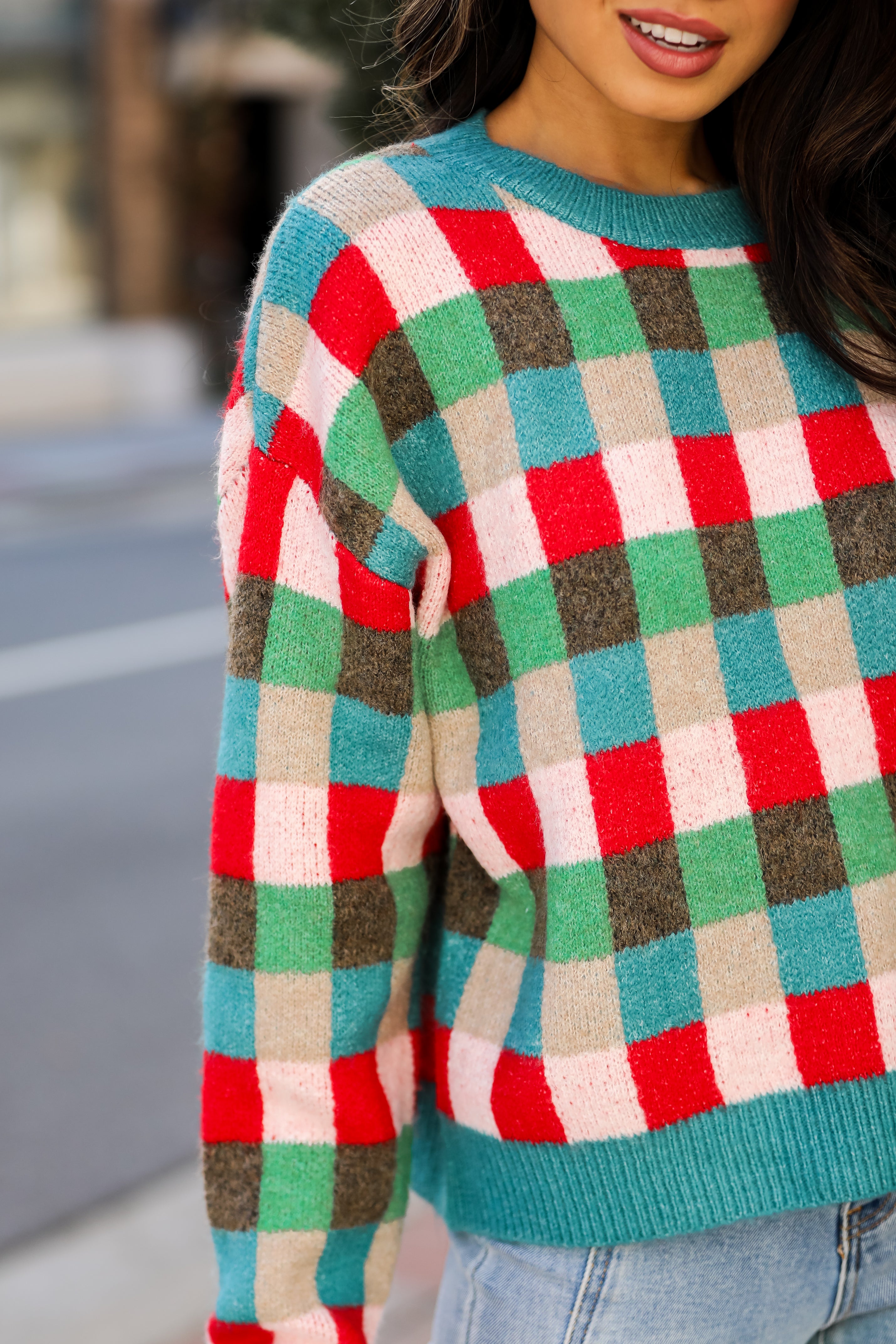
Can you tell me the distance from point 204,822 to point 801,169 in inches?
165

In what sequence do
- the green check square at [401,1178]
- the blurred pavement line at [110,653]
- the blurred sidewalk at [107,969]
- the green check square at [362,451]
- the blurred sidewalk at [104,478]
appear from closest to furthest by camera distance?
the green check square at [362,451], the green check square at [401,1178], the blurred sidewalk at [107,969], the blurred pavement line at [110,653], the blurred sidewalk at [104,478]

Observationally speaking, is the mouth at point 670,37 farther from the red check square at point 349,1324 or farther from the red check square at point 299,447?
the red check square at point 349,1324

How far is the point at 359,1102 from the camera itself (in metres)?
1.13

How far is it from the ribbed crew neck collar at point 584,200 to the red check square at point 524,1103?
61 centimetres

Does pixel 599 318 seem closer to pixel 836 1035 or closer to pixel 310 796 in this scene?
pixel 310 796

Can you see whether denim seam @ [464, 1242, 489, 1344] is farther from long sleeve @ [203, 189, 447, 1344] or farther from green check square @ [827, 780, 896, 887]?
green check square @ [827, 780, 896, 887]

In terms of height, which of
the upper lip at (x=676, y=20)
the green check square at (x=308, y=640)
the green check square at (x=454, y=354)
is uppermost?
the upper lip at (x=676, y=20)

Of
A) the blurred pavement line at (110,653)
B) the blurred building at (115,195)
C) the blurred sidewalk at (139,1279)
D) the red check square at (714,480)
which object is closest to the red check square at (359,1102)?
the red check square at (714,480)

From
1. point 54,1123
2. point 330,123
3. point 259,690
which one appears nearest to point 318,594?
point 259,690

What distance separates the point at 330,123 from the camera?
7.23 feet

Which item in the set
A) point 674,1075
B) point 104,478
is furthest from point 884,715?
point 104,478

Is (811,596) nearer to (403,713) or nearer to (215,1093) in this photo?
(403,713)

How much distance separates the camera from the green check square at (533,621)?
1.05 m

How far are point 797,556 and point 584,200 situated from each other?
1.02 feet
